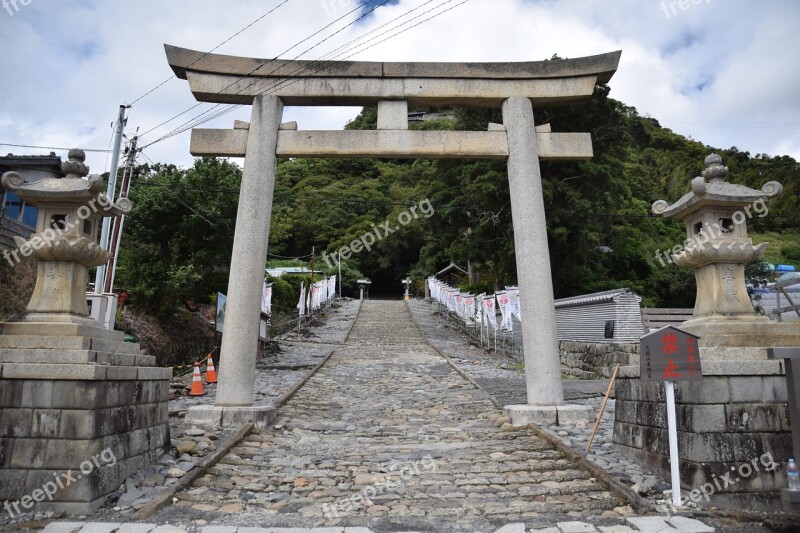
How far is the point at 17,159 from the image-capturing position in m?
17.0

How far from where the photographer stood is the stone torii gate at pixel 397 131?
8.88 meters

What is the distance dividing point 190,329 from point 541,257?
12.5 m

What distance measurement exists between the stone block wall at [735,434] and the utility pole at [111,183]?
40.3 ft

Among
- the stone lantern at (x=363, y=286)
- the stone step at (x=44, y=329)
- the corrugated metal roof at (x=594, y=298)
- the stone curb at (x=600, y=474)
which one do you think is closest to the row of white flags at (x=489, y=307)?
the corrugated metal roof at (x=594, y=298)

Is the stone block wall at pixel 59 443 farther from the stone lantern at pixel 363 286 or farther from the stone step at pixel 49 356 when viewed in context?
the stone lantern at pixel 363 286

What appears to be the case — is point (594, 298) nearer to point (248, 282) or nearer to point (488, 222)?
point (488, 222)

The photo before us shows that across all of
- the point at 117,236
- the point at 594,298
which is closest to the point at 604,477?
the point at 594,298

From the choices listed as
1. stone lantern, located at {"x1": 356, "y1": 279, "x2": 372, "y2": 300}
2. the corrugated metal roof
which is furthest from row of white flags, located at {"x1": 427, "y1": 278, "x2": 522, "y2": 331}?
stone lantern, located at {"x1": 356, "y1": 279, "x2": 372, "y2": 300}

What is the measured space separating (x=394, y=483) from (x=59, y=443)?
3355 mm

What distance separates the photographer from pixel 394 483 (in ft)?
19.4

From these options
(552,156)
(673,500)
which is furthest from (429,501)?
(552,156)

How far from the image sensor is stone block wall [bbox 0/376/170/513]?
491 cm

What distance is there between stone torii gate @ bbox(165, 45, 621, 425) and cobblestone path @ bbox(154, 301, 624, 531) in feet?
5.71

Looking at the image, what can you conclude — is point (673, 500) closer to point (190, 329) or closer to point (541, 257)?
point (541, 257)
